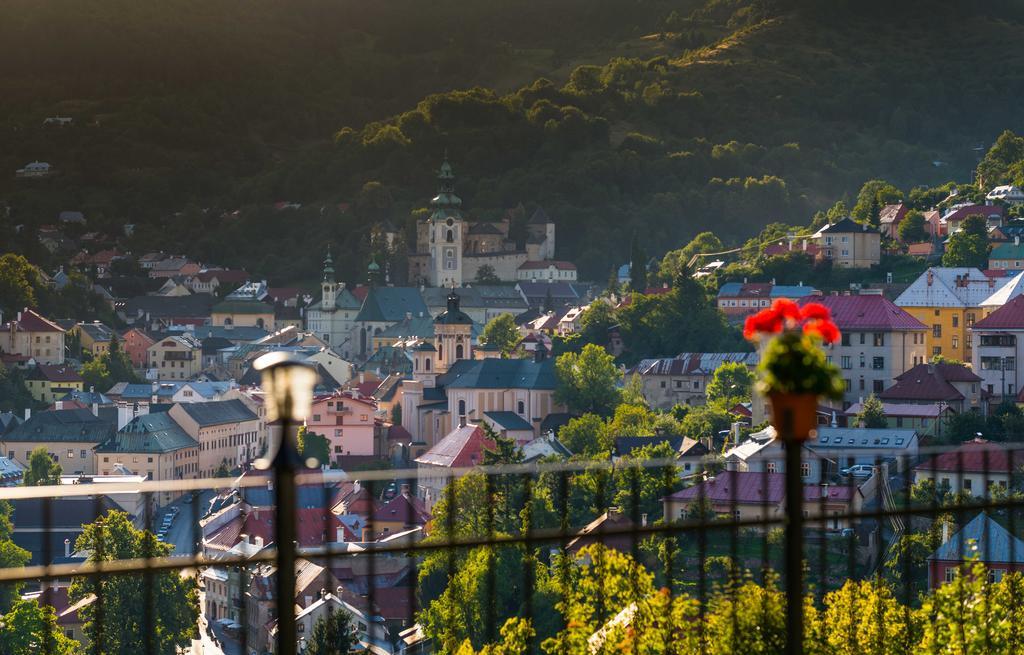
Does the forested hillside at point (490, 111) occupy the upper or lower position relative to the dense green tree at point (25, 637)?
upper

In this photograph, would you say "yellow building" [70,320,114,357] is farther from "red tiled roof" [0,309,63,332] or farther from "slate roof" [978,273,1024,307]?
"slate roof" [978,273,1024,307]

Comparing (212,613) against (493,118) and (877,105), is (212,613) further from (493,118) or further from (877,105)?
(877,105)

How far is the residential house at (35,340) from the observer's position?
80.8m

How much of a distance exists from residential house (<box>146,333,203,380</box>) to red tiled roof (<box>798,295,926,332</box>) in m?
42.4

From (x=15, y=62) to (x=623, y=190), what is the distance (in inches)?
2216

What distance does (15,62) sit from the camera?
148 metres

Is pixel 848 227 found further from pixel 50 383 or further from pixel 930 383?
pixel 50 383

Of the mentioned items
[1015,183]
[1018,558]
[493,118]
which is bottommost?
[1018,558]

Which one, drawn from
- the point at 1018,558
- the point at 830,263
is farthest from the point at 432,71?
the point at 1018,558

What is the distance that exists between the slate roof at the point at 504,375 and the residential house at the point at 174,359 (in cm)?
2390

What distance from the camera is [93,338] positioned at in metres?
86.5

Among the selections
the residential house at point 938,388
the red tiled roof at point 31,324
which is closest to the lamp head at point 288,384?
the residential house at point 938,388

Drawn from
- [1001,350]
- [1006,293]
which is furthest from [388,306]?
[1001,350]

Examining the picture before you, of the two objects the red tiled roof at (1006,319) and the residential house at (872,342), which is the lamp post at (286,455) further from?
the red tiled roof at (1006,319)
